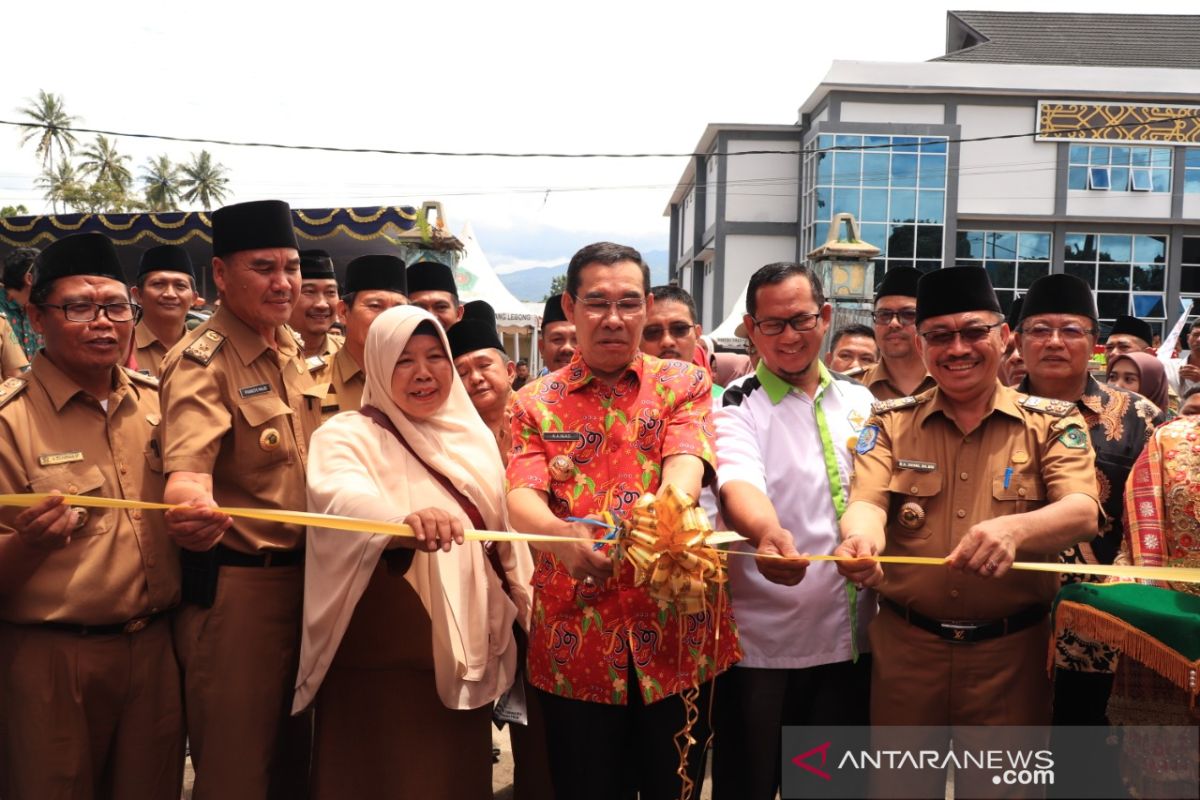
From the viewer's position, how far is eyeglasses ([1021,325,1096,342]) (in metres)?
3.71

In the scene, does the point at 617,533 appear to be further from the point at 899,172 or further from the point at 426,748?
the point at 899,172

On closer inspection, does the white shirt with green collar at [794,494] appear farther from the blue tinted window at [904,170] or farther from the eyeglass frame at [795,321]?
the blue tinted window at [904,170]

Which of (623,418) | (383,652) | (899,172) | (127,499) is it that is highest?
(899,172)

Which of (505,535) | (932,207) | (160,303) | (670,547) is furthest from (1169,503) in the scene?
(932,207)

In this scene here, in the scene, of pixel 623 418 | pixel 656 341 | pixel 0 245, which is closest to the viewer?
pixel 623 418

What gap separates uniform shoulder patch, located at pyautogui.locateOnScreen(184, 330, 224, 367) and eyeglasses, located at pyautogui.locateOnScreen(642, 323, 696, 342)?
209cm

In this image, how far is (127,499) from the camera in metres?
3.39

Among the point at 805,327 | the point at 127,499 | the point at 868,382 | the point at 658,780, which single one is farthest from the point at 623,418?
the point at 868,382

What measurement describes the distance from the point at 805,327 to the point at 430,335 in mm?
1401

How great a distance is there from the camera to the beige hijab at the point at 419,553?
10.6 feet

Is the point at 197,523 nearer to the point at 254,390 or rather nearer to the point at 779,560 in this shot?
the point at 254,390

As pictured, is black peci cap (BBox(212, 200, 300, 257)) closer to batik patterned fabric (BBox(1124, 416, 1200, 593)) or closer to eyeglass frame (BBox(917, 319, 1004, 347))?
eyeglass frame (BBox(917, 319, 1004, 347))

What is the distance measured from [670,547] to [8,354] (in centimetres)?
561

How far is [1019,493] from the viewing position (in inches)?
120
